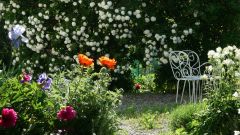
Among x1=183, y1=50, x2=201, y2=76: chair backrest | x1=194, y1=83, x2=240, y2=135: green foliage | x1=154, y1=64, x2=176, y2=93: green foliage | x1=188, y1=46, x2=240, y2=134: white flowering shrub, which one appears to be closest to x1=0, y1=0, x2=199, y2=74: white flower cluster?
x1=183, y1=50, x2=201, y2=76: chair backrest

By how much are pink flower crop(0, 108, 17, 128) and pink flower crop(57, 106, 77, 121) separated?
0.35 m

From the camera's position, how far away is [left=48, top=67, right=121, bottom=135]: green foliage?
4.12 m

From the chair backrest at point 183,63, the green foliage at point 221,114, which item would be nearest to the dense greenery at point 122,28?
the chair backrest at point 183,63

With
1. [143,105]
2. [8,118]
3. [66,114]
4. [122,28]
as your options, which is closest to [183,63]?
[143,105]

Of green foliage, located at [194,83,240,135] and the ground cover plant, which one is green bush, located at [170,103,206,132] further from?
the ground cover plant

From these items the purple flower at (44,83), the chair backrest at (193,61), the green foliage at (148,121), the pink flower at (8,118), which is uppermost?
the chair backrest at (193,61)

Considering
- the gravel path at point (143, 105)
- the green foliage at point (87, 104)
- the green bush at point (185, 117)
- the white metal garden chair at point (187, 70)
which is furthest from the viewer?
the white metal garden chair at point (187, 70)

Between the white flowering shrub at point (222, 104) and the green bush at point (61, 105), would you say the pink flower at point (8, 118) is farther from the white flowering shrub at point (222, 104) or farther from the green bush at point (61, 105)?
the white flowering shrub at point (222, 104)

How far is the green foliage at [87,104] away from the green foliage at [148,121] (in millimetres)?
1757

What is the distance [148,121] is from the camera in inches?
239

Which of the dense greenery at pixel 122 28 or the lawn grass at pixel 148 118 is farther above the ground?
the dense greenery at pixel 122 28

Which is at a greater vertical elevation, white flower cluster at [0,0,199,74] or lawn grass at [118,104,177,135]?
white flower cluster at [0,0,199,74]

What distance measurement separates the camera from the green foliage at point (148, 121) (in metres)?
6.01

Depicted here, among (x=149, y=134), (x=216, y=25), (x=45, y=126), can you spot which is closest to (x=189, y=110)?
(x=149, y=134)
